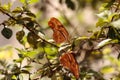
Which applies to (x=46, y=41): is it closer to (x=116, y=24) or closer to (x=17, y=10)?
(x=17, y=10)

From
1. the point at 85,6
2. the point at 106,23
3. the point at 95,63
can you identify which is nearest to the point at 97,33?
the point at 106,23

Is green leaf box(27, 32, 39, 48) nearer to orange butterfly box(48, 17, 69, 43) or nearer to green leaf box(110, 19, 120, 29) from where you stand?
orange butterfly box(48, 17, 69, 43)

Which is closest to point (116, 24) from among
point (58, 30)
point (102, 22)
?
point (102, 22)

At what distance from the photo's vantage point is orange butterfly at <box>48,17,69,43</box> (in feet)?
2.64

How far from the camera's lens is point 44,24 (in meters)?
2.12

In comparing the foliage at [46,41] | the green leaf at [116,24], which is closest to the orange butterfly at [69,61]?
the foliage at [46,41]

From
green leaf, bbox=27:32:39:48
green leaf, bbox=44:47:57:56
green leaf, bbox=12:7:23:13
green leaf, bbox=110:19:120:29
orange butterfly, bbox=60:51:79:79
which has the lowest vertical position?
orange butterfly, bbox=60:51:79:79

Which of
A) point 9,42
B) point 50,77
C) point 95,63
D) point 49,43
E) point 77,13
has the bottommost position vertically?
point 50,77

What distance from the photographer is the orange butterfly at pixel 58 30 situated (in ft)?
2.64

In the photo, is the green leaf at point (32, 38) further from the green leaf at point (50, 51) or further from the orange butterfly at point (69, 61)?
the orange butterfly at point (69, 61)

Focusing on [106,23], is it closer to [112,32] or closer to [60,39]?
[112,32]

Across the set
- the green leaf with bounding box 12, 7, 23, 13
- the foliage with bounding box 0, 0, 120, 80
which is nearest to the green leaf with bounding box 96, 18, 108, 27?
the foliage with bounding box 0, 0, 120, 80

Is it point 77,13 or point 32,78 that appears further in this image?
point 77,13

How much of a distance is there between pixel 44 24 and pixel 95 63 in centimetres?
40
